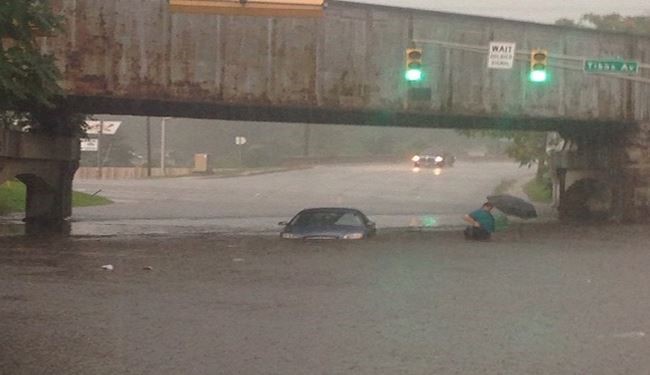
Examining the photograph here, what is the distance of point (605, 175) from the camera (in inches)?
1950

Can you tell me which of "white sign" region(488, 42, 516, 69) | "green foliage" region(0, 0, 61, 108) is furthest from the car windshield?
"green foliage" region(0, 0, 61, 108)

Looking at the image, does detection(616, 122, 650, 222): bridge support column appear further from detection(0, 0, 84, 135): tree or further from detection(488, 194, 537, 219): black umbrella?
detection(0, 0, 84, 135): tree

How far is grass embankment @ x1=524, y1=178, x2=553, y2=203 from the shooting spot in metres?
71.8

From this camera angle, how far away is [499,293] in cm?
1920

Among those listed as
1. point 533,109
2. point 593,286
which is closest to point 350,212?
point 593,286

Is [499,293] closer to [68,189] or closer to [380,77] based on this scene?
[380,77]

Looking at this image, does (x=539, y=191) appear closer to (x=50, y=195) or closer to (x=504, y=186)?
(x=504, y=186)

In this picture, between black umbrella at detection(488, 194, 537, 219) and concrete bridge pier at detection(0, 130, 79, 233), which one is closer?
concrete bridge pier at detection(0, 130, 79, 233)

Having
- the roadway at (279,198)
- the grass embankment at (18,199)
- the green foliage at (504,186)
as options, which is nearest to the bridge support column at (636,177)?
the roadway at (279,198)

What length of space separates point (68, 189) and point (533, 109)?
58.5 ft

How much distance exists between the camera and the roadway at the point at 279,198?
45781mm

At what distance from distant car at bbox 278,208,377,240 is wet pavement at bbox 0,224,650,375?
46.1 inches

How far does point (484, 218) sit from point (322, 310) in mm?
17817

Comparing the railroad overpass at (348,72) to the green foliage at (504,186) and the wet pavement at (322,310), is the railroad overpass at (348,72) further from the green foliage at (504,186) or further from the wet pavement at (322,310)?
the green foliage at (504,186)
